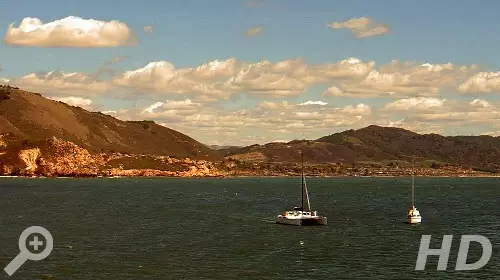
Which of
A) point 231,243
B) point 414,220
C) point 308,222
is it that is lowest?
point 231,243

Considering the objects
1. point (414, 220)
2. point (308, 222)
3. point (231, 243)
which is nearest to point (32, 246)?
point (231, 243)

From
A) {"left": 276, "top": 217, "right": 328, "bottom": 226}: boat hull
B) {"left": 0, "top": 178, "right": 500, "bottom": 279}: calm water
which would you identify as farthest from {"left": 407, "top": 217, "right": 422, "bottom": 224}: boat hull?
{"left": 276, "top": 217, "right": 328, "bottom": 226}: boat hull

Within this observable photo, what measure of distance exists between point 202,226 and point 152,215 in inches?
1055

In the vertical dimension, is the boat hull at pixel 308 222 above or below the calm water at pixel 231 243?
above

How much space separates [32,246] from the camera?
3452 inches

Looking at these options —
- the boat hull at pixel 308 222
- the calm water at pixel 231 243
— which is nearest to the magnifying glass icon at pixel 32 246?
the calm water at pixel 231 243

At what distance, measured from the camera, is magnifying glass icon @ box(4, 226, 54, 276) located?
71.8 m

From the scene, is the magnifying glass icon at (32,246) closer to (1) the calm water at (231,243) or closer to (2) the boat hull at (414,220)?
(1) the calm water at (231,243)

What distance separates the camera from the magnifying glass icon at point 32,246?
71.8 m

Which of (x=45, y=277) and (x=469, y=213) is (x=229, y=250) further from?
(x=469, y=213)

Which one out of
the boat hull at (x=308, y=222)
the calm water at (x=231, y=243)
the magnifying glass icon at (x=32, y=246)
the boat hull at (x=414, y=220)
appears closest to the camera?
the calm water at (x=231, y=243)

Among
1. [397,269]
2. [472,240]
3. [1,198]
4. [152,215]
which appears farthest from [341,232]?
[1,198]

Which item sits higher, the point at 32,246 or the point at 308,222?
the point at 308,222

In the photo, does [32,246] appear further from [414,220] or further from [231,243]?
[414,220]
